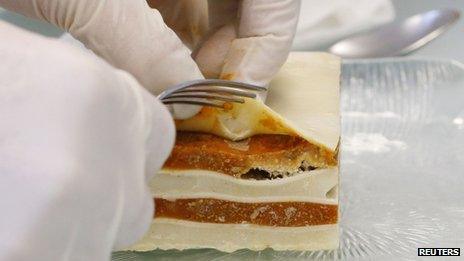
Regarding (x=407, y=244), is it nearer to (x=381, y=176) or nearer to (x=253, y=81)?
(x=381, y=176)

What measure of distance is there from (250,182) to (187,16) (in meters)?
0.62

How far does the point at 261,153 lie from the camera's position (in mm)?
1607

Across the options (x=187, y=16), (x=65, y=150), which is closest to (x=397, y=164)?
(x=187, y=16)

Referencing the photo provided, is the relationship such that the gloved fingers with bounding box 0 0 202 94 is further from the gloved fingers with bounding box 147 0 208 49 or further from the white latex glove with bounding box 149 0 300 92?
the gloved fingers with bounding box 147 0 208 49

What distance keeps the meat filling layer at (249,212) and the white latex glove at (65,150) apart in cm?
69

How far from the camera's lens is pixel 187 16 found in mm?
2078

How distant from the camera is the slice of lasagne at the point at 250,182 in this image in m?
1.62

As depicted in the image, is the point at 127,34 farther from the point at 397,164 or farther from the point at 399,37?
the point at 399,37

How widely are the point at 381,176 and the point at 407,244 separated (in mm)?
316

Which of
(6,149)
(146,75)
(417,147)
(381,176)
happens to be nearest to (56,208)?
(6,149)

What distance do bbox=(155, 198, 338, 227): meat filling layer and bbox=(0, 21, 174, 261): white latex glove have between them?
690 millimetres

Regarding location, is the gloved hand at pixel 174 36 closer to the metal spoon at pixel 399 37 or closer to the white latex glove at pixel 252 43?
the white latex glove at pixel 252 43

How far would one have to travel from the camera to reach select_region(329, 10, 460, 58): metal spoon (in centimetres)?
269

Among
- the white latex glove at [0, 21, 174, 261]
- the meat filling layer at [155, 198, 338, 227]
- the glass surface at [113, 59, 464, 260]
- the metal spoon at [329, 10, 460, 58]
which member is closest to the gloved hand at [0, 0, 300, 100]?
the meat filling layer at [155, 198, 338, 227]
